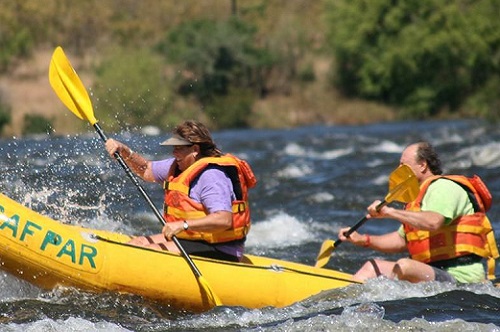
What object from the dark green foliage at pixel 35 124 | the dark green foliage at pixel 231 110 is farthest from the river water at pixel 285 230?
the dark green foliage at pixel 231 110

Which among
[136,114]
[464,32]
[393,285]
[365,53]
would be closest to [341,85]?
[365,53]

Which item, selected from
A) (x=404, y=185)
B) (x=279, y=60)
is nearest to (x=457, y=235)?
(x=404, y=185)

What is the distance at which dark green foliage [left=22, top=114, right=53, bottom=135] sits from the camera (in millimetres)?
33812

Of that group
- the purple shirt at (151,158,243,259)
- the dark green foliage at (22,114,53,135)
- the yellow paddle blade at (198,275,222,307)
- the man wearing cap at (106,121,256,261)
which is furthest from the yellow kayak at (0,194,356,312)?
the dark green foliage at (22,114,53,135)

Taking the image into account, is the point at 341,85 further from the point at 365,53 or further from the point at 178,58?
the point at 178,58

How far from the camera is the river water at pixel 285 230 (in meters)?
5.78

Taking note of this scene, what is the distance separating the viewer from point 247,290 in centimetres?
641

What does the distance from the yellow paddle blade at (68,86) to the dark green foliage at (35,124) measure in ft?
85.4

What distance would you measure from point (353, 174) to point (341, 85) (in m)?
→ 29.0

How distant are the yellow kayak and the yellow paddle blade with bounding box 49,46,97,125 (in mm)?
1397

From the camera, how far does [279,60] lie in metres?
44.6

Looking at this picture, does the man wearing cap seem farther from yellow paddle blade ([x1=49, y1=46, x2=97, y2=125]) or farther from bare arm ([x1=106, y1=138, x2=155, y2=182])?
yellow paddle blade ([x1=49, y1=46, x2=97, y2=125])

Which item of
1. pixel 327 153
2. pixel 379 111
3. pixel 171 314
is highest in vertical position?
pixel 171 314

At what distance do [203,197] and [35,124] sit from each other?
28406 mm
